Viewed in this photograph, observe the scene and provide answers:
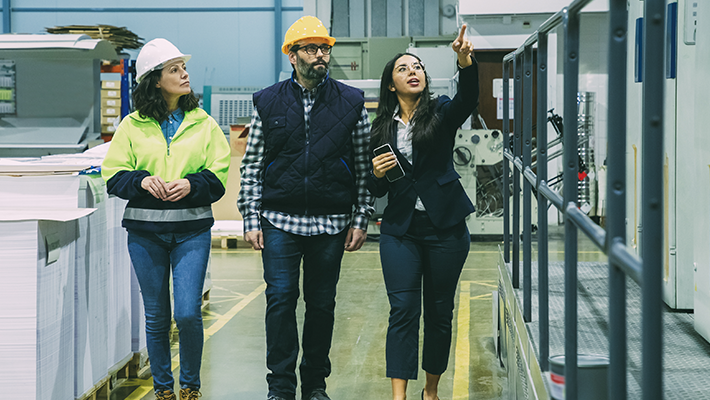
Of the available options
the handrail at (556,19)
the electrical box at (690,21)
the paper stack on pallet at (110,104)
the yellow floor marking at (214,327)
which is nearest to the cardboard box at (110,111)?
the paper stack on pallet at (110,104)

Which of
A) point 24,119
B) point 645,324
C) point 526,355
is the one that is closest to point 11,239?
point 526,355

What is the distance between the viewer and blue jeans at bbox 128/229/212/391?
9.86ft

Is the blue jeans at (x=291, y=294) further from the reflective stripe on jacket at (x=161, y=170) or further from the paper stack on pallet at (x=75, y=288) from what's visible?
the paper stack on pallet at (x=75, y=288)

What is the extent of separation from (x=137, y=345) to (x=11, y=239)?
1.33m

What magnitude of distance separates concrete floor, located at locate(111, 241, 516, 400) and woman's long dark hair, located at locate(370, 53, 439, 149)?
4.71ft

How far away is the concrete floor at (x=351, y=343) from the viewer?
3.69 m

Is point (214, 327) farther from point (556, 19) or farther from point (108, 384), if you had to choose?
point (556, 19)

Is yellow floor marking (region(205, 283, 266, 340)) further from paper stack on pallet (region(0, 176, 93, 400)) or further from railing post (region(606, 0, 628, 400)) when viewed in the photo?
railing post (region(606, 0, 628, 400))

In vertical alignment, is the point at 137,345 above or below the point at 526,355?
below

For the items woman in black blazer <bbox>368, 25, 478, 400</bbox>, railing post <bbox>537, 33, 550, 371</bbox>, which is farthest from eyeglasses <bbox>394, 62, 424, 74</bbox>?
railing post <bbox>537, 33, 550, 371</bbox>

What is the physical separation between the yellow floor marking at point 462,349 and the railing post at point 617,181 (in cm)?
252

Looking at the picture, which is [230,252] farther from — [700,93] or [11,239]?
[700,93]

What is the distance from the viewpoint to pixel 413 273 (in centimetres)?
296

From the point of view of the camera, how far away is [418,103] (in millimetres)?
3025
